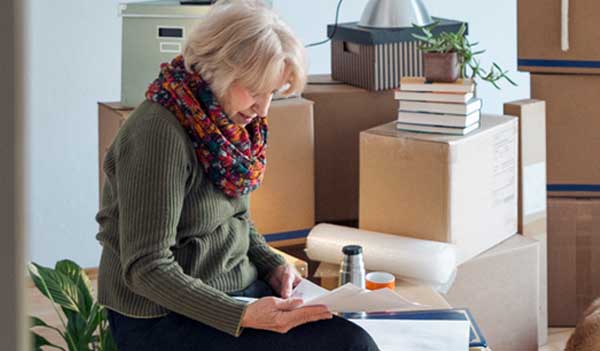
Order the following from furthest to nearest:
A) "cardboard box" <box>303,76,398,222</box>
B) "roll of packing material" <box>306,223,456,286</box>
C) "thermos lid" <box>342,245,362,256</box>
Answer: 1. "cardboard box" <box>303,76,398,222</box>
2. "roll of packing material" <box>306,223,456,286</box>
3. "thermos lid" <box>342,245,362,256</box>

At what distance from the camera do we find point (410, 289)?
2.00 m

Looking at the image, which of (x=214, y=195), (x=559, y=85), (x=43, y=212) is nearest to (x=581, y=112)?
(x=559, y=85)

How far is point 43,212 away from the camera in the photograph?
3.06m

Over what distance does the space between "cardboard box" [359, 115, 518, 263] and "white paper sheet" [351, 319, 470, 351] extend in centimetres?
49

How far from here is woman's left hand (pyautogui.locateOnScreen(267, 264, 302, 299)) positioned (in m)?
1.66

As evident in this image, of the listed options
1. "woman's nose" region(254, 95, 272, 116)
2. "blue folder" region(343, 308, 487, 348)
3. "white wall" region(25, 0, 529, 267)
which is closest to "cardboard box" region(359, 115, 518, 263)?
"blue folder" region(343, 308, 487, 348)

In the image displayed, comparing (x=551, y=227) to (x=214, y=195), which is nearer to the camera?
(x=214, y=195)

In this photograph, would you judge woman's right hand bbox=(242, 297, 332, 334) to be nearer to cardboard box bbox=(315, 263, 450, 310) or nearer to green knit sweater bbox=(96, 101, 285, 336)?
green knit sweater bbox=(96, 101, 285, 336)

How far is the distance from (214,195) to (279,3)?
189cm

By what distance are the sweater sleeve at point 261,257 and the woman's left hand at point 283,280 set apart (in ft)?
0.04

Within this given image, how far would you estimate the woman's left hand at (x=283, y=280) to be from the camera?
1655 mm

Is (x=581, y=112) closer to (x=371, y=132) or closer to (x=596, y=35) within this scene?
(x=596, y=35)

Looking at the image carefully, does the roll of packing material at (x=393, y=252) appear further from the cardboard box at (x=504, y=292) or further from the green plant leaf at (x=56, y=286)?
the green plant leaf at (x=56, y=286)

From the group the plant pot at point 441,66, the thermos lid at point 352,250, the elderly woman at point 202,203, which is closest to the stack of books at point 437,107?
the plant pot at point 441,66
